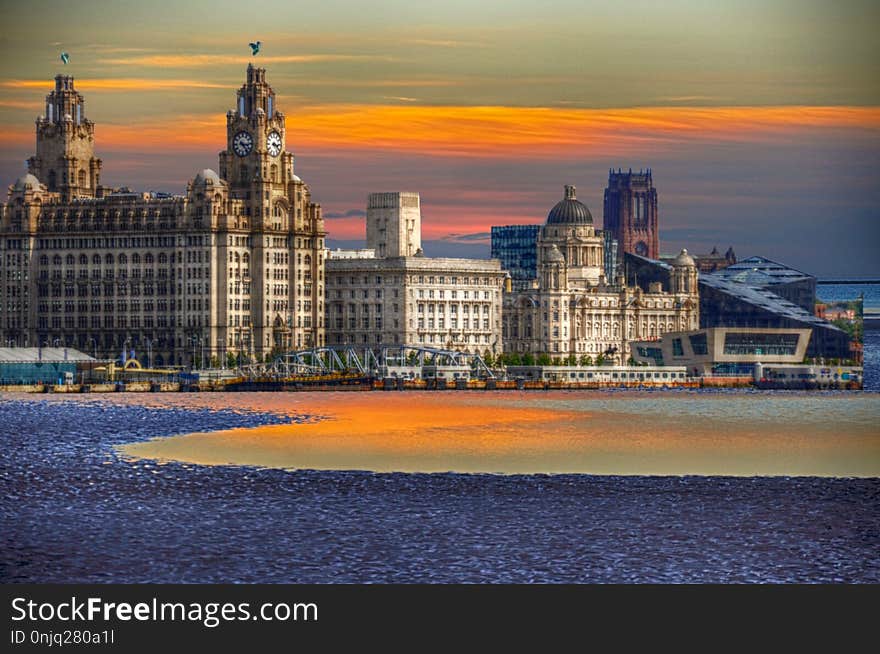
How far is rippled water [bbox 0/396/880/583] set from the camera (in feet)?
Result: 242

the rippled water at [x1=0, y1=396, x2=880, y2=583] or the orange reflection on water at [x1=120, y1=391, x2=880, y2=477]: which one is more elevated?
the orange reflection on water at [x1=120, y1=391, x2=880, y2=477]

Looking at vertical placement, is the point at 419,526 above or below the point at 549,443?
below

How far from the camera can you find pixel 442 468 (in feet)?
372

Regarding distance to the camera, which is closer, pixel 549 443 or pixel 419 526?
pixel 419 526

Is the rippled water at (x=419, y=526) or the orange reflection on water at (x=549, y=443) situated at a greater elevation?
the orange reflection on water at (x=549, y=443)

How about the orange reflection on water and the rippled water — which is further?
the orange reflection on water

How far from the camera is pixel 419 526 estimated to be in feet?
278

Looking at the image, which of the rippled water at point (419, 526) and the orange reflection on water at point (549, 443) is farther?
the orange reflection on water at point (549, 443)

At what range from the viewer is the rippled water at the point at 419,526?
2904 inches
